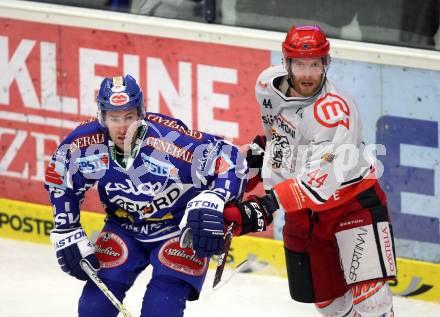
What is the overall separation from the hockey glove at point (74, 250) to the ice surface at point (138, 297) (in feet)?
4.30

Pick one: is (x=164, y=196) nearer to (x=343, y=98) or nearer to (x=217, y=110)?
(x=343, y=98)

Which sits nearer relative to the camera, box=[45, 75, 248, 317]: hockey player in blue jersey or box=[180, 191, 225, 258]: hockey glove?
box=[180, 191, 225, 258]: hockey glove

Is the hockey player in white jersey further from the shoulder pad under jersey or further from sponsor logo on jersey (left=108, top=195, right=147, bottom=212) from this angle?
sponsor logo on jersey (left=108, top=195, right=147, bottom=212)

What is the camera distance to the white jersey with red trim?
18.8 ft

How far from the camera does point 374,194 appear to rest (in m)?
6.03

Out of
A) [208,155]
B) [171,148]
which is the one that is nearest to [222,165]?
[208,155]

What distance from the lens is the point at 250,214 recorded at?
18.7 ft

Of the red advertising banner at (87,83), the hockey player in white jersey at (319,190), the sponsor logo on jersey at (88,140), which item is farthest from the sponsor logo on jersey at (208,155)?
the red advertising banner at (87,83)

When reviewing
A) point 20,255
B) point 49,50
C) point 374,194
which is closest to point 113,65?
point 49,50

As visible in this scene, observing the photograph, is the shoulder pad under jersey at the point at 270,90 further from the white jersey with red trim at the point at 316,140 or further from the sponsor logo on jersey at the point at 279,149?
the sponsor logo on jersey at the point at 279,149

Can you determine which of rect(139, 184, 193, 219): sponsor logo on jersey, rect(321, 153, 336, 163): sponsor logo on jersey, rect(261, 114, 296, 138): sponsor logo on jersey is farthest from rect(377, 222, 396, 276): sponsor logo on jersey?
rect(139, 184, 193, 219): sponsor logo on jersey

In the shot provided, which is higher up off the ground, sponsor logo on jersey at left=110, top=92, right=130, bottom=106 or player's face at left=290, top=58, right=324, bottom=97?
player's face at left=290, top=58, right=324, bottom=97

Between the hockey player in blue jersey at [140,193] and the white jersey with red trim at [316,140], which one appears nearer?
the hockey player in blue jersey at [140,193]

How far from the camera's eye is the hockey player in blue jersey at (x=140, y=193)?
5594 millimetres
